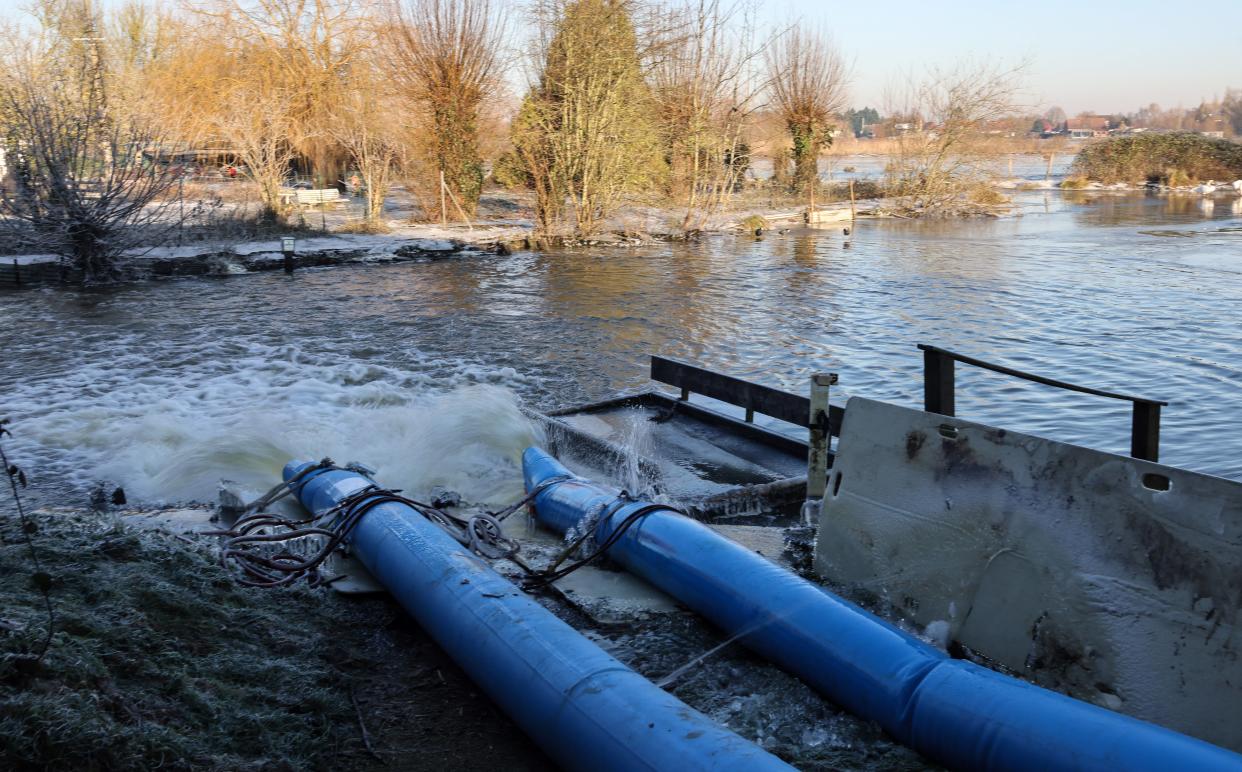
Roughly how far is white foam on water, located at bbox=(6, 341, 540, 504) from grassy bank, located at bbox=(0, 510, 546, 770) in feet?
9.27

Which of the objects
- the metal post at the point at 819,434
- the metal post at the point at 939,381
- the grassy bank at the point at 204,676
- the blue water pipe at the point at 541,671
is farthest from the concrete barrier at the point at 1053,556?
the grassy bank at the point at 204,676

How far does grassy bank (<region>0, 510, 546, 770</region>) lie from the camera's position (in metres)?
3.30

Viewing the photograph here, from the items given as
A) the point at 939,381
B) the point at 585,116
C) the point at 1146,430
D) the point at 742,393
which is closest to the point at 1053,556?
the point at 1146,430

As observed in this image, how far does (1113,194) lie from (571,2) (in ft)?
125

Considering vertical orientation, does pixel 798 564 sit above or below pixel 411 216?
below

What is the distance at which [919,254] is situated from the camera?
91.4 ft

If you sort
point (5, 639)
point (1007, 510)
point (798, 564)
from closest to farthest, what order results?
1. point (5, 639)
2. point (1007, 510)
3. point (798, 564)

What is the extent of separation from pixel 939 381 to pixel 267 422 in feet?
24.0

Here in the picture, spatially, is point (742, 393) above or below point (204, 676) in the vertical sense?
above

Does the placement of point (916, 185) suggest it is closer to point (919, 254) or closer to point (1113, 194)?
point (919, 254)

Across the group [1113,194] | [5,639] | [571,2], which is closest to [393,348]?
[5,639]

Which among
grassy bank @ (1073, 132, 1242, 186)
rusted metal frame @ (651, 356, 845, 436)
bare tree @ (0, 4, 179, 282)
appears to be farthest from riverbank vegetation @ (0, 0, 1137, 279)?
grassy bank @ (1073, 132, 1242, 186)

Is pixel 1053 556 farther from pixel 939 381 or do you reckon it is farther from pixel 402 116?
pixel 402 116

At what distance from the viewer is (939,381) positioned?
568 centimetres
